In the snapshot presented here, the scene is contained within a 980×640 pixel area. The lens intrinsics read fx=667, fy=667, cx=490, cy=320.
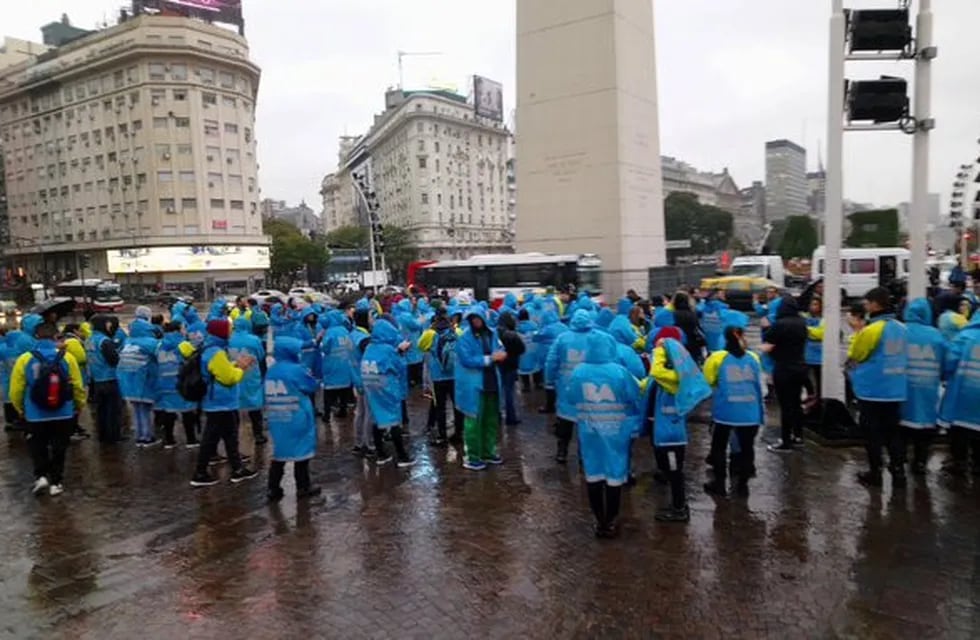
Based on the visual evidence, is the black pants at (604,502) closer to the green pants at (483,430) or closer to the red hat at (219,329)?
the green pants at (483,430)

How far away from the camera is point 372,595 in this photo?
177 inches

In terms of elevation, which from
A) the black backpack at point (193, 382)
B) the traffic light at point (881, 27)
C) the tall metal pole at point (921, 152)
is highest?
the traffic light at point (881, 27)

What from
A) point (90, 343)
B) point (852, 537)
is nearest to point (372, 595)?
point (852, 537)

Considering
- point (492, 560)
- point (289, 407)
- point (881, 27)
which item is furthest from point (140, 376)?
point (881, 27)

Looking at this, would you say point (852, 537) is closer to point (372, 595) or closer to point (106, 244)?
point (372, 595)

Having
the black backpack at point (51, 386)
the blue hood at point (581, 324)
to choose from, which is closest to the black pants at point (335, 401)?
the black backpack at point (51, 386)

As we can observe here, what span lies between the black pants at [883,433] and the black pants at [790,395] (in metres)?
0.94

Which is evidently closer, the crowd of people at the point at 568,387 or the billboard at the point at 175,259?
the crowd of people at the point at 568,387

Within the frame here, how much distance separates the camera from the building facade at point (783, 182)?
436ft

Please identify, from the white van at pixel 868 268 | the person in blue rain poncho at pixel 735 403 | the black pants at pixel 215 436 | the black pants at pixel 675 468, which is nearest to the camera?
the black pants at pixel 675 468

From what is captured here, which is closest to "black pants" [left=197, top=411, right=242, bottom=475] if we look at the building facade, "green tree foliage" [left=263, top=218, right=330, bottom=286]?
"green tree foliage" [left=263, top=218, right=330, bottom=286]

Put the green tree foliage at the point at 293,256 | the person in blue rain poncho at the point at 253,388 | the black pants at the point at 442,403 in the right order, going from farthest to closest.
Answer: the green tree foliage at the point at 293,256 < the black pants at the point at 442,403 < the person in blue rain poncho at the point at 253,388

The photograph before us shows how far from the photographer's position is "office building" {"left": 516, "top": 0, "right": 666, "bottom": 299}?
23.0 metres

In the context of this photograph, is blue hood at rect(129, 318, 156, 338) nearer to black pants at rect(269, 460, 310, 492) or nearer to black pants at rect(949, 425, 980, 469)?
black pants at rect(269, 460, 310, 492)
